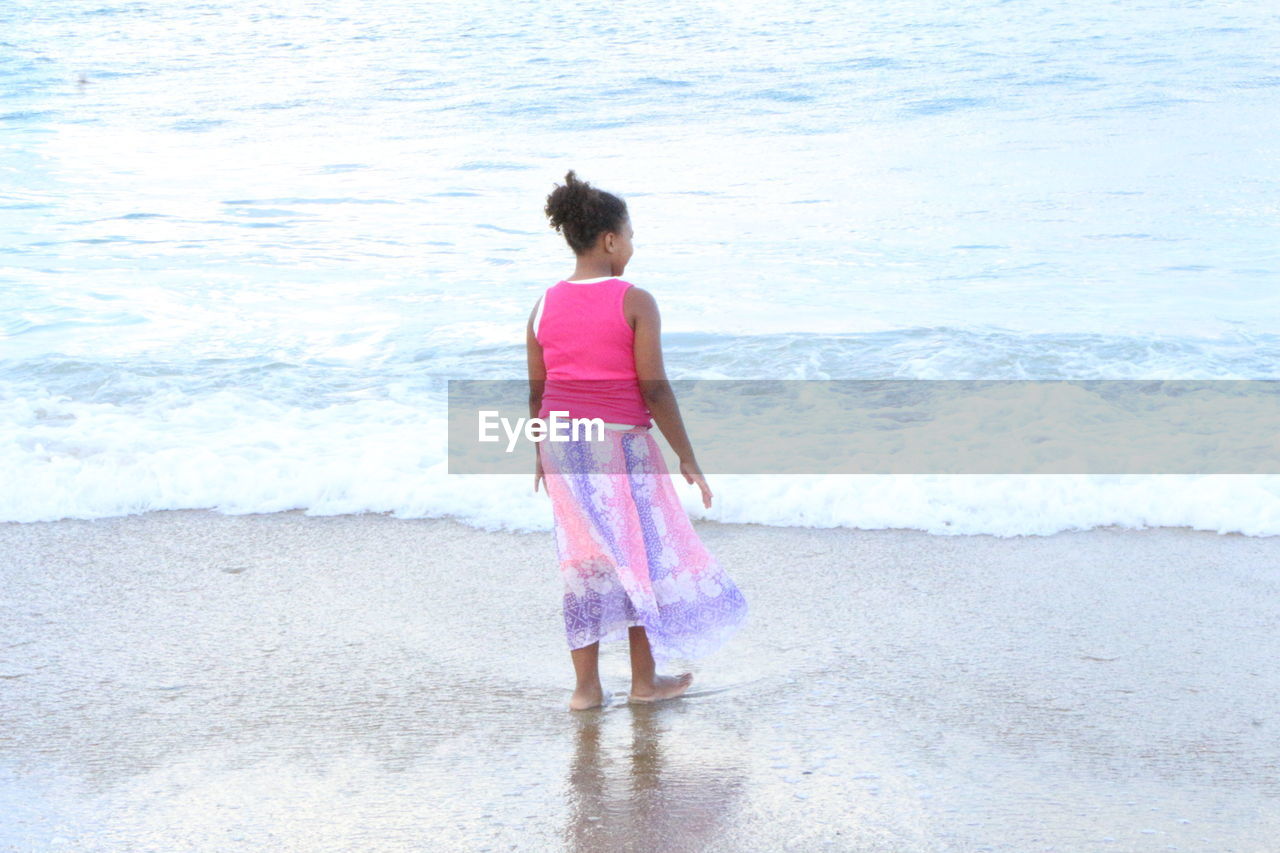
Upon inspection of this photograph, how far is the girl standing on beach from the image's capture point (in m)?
3.23

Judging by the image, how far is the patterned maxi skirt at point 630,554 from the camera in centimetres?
337

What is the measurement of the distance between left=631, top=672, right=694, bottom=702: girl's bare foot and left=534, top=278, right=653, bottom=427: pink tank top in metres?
0.76

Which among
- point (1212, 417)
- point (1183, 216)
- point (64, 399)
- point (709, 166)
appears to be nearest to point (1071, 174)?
point (1183, 216)

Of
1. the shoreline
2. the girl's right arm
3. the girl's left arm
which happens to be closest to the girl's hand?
the girl's right arm

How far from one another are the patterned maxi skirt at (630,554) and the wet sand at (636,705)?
0.23 m

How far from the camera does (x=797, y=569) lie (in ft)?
15.5

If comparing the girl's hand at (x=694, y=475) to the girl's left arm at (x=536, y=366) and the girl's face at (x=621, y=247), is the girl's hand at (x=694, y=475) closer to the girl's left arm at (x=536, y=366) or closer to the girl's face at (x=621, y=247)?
the girl's left arm at (x=536, y=366)

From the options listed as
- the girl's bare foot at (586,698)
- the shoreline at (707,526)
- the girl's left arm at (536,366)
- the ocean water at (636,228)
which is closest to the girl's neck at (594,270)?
the girl's left arm at (536,366)

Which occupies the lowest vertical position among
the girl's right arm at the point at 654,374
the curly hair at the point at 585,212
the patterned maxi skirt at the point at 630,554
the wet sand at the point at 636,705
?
the wet sand at the point at 636,705

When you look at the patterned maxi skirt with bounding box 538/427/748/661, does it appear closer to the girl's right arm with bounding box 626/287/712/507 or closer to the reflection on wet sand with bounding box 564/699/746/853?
the girl's right arm with bounding box 626/287/712/507

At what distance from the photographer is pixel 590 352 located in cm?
326

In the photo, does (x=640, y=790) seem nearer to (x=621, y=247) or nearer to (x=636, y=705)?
(x=636, y=705)

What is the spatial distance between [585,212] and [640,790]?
1.44m

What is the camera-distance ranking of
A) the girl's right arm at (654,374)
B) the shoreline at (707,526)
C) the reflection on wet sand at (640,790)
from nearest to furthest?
the reflection on wet sand at (640,790)
the girl's right arm at (654,374)
the shoreline at (707,526)
